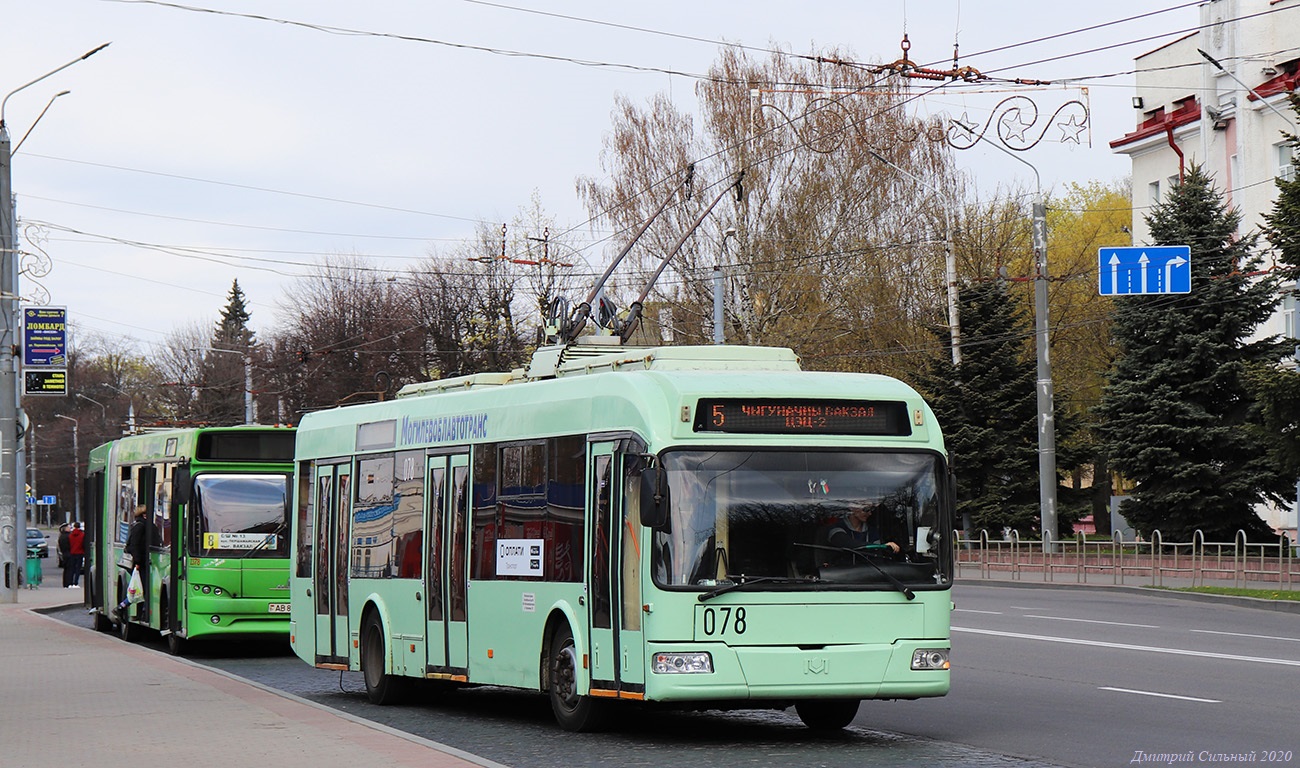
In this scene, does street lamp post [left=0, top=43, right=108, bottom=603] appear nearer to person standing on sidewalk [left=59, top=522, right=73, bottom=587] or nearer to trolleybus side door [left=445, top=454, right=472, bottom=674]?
person standing on sidewalk [left=59, top=522, right=73, bottom=587]

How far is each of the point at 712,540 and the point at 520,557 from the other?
219cm

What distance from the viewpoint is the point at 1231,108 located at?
51.1 m

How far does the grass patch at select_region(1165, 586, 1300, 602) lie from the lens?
29234mm

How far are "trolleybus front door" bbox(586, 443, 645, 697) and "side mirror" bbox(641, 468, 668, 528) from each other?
0.59 m

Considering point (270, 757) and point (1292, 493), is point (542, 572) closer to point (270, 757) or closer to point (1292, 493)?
point (270, 757)

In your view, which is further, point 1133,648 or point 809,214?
point 809,214

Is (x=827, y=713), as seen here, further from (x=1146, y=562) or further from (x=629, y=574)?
(x=1146, y=562)

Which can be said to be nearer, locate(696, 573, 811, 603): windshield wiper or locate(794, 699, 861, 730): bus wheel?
locate(696, 573, 811, 603): windshield wiper

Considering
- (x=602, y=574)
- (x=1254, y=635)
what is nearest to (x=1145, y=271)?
(x=1254, y=635)

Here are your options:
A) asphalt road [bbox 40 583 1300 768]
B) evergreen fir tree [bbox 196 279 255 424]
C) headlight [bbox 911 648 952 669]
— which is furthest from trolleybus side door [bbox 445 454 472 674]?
evergreen fir tree [bbox 196 279 255 424]

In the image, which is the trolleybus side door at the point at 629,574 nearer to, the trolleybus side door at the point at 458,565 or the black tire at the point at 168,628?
the trolleybus side door at the point at 458,565

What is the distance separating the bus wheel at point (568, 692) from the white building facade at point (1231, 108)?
1441 inches

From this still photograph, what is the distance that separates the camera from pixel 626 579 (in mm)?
11555

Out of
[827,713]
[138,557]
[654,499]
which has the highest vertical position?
[654,499]
